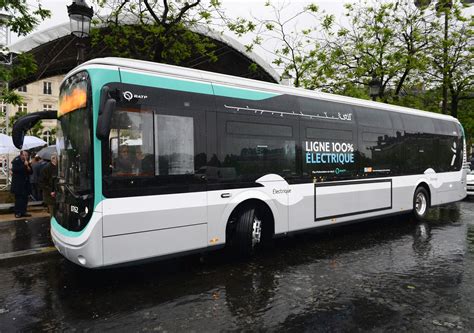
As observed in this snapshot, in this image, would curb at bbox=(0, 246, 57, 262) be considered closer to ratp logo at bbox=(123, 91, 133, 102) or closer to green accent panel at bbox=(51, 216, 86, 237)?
green accent panel at bbox=(51, 216, 86, 237)

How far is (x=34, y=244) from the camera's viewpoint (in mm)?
7934

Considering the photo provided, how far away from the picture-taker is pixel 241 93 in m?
6.63

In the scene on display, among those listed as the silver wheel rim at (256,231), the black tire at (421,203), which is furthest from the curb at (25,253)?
the black tire at (421,203)

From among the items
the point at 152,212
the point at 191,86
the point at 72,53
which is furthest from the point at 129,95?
the point at 72,53

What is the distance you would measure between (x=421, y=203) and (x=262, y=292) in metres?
7.67

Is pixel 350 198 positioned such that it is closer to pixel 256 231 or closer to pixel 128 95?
pixel 256 231

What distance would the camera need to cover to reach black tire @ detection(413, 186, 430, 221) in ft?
34.9

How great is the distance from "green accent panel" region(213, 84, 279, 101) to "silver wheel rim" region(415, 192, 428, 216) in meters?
6.21

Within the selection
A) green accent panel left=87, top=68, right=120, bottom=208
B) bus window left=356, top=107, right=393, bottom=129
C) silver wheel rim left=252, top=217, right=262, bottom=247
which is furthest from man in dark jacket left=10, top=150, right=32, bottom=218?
bus window left=356, top=107, right=393, bottom=129

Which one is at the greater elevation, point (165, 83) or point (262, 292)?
point (165, 83)

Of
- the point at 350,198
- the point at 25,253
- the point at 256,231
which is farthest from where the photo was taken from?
the point at 350,198

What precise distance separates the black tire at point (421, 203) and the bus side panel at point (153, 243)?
7236 mm

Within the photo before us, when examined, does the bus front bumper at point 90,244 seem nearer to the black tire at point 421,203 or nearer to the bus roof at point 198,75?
the bus roof at point 198,75

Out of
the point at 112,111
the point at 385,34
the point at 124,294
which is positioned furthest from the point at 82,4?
the point at 385,34
